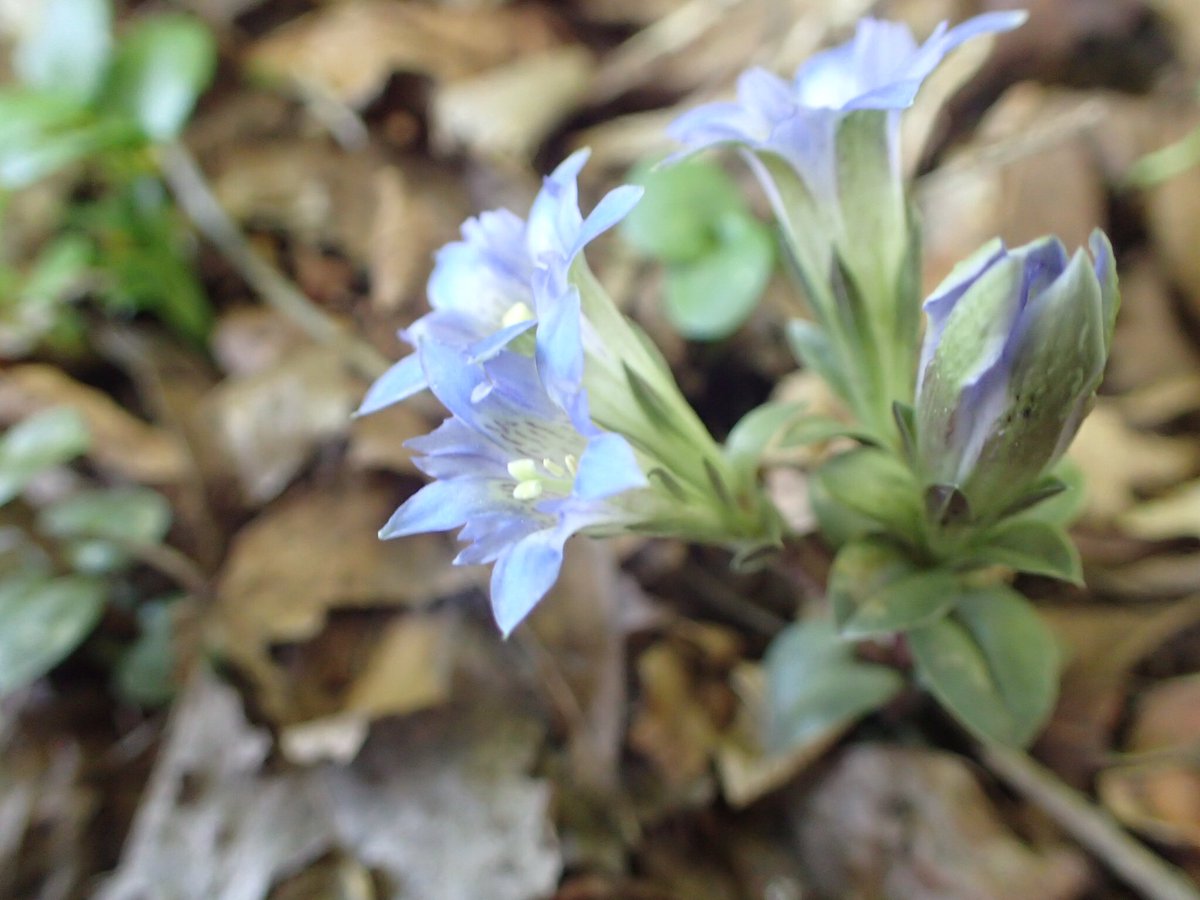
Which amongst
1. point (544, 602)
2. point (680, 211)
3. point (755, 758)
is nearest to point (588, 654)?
point (544, 602)

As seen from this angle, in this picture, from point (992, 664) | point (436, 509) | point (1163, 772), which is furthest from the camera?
point (1163, 772)

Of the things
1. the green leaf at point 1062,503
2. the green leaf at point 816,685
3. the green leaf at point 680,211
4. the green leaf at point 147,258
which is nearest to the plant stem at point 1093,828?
the green leaf at point 816,685

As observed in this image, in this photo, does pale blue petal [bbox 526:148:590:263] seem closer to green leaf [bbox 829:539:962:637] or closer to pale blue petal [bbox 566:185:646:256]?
pale blue petal [bbox 566:185:646:256]

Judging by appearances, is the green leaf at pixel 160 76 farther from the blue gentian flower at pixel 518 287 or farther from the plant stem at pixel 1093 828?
the plant stem at pixel 1093 828

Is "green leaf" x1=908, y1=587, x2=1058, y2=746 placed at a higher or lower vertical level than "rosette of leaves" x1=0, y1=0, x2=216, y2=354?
lower

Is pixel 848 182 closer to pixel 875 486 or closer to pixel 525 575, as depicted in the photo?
pixel 875 486

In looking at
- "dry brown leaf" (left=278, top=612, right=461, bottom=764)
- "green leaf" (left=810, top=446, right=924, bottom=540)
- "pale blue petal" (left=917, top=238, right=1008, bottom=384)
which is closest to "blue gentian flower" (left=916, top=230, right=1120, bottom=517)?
"pale blue petal" (left=917, top=238, right=1008, bottom=384)
